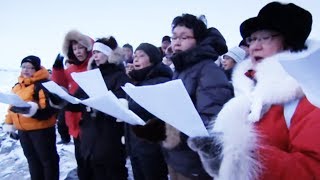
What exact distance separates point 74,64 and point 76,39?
10.9 inches

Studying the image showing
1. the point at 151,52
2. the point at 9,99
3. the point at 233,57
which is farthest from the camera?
the point at 233,57

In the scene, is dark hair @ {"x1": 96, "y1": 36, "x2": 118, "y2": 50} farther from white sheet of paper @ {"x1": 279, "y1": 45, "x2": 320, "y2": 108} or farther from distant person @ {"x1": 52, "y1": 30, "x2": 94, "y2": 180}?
white sheet of paper @ {"x1": 279, "y1": 45, "x2": 320, "y2": 108}

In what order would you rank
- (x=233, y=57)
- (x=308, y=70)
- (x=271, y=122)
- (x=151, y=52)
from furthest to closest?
(x=233, y=57), (x=151, y=52), (x=271, y=122), (x=308, y=70)

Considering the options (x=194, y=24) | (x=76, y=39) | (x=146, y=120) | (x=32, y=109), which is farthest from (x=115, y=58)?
(x=194, y=24)

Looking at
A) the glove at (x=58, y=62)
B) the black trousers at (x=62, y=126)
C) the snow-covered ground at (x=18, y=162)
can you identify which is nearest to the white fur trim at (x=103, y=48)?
the glove at (x=58, y=62)

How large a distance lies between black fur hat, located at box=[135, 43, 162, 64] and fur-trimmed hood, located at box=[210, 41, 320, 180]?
1.72m

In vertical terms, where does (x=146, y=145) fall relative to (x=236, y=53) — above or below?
below

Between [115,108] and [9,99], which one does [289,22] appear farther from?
[9,99]

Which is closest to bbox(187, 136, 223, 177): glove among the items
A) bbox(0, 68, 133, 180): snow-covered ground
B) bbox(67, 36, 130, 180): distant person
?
bbox(67, 36, 130, 180): distant person

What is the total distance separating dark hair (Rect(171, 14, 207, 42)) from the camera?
227cm

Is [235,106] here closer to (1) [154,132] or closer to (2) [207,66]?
(1) [154,132]

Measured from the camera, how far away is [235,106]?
1.31 meters

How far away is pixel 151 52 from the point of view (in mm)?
3082

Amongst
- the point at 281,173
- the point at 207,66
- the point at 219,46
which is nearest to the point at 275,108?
the point at 281,173
